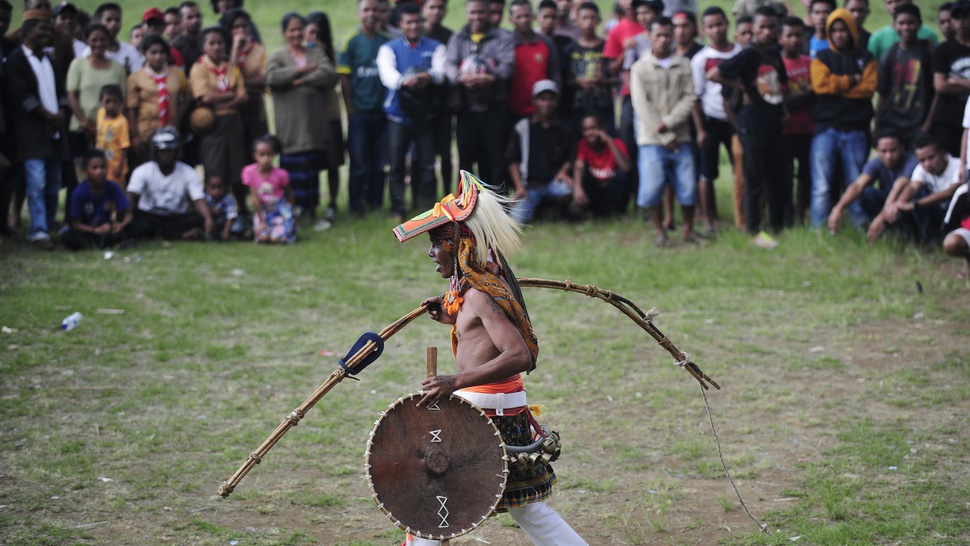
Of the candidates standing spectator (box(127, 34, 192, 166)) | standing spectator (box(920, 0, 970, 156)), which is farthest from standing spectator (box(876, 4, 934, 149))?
standing spectator (box(127, 34, 192, 166))

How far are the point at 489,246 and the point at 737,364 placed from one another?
429cm

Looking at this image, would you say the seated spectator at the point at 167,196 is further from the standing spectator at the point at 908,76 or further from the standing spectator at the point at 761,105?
the standing spectator at the point at 908,76

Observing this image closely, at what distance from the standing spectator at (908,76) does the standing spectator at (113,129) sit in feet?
26.3

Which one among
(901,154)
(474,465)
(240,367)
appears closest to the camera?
(474,465)

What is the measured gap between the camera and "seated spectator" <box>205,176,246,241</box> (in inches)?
486

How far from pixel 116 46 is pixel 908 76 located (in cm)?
852

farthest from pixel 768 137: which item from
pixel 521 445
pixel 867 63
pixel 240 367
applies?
pixel 521 445

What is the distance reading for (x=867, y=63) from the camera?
11594 mm

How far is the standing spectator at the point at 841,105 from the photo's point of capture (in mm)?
11523

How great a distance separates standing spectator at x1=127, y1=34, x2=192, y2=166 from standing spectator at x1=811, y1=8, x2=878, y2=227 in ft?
22.8

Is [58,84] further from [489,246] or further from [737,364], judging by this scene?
[489,246]

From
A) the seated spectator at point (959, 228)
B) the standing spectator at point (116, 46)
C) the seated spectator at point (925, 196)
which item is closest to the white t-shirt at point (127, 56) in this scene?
the standing spectator at point (116, 46)

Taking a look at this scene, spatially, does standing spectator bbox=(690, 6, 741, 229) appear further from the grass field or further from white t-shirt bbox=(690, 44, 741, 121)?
the grass field

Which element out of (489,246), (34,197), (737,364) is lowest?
(737,364)
